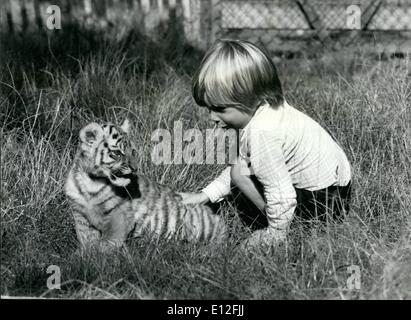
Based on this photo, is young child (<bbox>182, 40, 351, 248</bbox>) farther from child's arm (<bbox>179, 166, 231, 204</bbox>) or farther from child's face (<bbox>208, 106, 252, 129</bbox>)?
child's arm (<bbox>179, 166, 231, 204</bbox>)

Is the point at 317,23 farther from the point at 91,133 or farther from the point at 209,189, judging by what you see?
the point at 91,133

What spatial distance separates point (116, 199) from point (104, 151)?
256 millimetres

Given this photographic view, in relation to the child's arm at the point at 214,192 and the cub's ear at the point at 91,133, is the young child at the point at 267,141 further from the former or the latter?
the cub's ear at the point at 91,133

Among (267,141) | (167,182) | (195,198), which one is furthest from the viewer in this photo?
(167,182)

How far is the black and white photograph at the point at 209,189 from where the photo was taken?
285cm

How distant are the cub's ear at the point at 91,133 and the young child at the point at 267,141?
544mm

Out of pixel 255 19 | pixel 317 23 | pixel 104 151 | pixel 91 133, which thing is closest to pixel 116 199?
pixel 104 151

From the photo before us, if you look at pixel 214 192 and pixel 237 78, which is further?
pixel 214 192

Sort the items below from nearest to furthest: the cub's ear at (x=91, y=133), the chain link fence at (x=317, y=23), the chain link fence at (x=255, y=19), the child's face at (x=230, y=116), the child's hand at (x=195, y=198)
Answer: the cub's ear at (x=91, y=133) → the child's face at (x=230, y=116) → the child's hand at (x=195, y=198) → the chain link fence at (x=255, y=19) → the chain link fence at (x=317, y=23)

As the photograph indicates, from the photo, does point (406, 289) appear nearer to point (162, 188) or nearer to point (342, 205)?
point (342, 205)

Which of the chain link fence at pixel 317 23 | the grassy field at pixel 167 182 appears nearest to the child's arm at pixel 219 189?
the grassy field at pixel 167 182

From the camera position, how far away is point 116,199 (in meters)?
3.16

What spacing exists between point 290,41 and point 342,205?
4294mm
